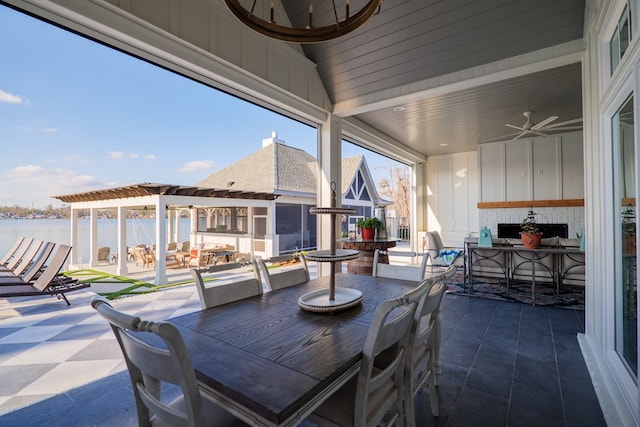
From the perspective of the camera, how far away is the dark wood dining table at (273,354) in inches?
34.2

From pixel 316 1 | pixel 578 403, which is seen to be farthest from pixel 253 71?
pixel 578 403

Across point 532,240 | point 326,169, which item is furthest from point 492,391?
point 326,169

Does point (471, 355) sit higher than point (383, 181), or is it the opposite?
point (383, 181)

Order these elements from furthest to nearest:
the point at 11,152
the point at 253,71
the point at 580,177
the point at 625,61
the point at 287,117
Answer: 1. the point at 580,177
2. the point at 287,117
3. the point at 253,71
4. the point at 11,152
5. the point at 625,61

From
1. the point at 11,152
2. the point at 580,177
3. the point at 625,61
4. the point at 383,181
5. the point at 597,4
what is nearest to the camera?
the point at 625,61

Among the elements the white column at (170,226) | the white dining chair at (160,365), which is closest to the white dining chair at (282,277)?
the white dining chair at (160,365)

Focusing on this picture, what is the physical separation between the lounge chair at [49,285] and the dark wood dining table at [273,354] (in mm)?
3731

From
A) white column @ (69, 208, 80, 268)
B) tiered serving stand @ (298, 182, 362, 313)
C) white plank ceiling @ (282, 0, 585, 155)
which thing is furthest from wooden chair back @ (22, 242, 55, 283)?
white plank ceiling @ (282, 0, 585, 155)

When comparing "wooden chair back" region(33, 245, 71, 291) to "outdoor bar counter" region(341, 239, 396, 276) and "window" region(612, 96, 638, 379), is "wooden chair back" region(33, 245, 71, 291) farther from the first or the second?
"window" region(612, 96, 638, 379)

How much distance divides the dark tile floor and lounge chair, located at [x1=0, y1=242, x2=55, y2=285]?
3.13m

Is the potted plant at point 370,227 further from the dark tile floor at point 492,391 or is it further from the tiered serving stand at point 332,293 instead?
the tiered serving stand at point 332,293

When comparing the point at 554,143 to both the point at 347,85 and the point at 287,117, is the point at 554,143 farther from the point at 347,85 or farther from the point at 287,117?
the point at 287,117

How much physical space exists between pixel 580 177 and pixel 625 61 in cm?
606

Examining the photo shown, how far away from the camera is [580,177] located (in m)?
6.41
